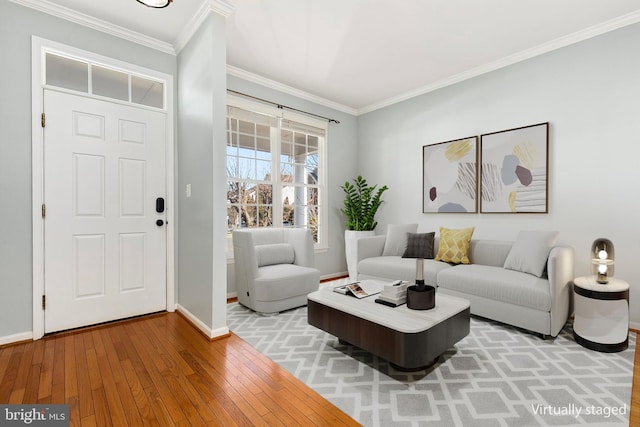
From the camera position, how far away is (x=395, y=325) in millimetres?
1794

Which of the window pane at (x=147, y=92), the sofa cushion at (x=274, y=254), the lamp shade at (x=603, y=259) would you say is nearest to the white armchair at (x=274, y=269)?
the sofa cushion at (x=274, y=254)

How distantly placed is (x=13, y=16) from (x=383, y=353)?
3742 millimetres

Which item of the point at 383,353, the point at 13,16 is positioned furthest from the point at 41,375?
the point at 13,16

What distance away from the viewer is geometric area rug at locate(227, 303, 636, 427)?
5.10 ft

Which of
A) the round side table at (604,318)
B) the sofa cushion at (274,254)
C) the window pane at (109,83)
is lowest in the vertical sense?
the round side table at (604,318)

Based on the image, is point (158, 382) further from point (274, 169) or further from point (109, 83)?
point (274, 169)

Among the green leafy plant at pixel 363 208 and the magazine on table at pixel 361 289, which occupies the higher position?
the green leafy plant at pixel 363 208

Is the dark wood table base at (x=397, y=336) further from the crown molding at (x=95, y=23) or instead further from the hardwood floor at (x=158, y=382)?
the crown molding at (x=95, y=23)

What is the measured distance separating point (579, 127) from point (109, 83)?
4.57 metres

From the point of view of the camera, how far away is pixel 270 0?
2504 millimetres

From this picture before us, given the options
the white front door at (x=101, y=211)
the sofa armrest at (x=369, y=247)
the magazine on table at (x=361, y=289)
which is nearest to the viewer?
the magazine on table at (x=361, y=289)

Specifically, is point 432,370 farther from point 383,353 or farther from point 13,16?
point 13,16

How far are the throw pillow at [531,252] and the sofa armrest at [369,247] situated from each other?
1514mm

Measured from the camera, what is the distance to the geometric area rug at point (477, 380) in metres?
1.55
